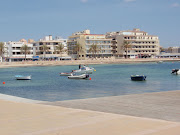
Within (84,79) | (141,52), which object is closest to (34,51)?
(141,52)

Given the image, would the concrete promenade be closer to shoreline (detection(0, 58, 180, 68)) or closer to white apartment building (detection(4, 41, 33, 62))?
shoreline (detection(0, 58, 180, 68))

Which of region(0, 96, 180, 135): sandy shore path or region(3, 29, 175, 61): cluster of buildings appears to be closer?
region(0, 96, 180, 135): sandy shore path

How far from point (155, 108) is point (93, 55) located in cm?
13970

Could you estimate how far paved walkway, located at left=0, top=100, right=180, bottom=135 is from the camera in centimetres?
931

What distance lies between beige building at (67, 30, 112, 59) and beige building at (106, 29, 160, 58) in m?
4.97

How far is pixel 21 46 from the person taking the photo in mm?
145375

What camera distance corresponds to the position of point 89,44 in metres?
152

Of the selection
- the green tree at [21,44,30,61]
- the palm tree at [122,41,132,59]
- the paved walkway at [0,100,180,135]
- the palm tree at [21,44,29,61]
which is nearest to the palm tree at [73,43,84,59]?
the palm tree at [122,41,132,59]

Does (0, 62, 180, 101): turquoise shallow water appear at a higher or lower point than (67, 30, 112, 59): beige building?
lower

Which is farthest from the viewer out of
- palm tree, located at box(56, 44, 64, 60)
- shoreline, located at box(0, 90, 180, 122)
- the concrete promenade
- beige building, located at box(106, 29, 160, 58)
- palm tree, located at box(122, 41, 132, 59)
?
beige building, located at box(106, 29, 160, 58)

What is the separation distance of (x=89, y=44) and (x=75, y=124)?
142623 millimetres

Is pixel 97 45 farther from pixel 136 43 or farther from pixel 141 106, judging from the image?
pixel 141 106

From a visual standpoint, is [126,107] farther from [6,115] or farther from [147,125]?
[6,115]

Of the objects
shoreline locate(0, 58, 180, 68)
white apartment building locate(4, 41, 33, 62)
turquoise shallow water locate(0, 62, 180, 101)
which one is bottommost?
turquoise shallow water locate(0, 62, 180, 101)
